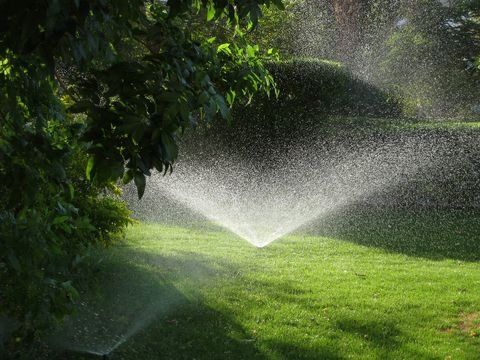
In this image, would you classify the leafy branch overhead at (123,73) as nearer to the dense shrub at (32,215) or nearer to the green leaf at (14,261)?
the dense shrub at (32,215)

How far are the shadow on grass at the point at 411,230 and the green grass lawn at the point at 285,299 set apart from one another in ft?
0.21

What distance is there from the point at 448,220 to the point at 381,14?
45.3ft

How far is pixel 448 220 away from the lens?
424 inches

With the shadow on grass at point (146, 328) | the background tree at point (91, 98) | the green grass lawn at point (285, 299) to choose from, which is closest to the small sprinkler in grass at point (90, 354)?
the shadow on grass at point (146, 328)

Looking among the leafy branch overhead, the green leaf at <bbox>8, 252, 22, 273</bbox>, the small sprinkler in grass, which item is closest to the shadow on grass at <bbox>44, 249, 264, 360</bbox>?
the small sprinkler in grass

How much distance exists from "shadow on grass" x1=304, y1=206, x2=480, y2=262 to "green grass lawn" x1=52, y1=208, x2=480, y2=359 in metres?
0.06

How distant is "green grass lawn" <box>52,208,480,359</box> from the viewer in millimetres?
4852

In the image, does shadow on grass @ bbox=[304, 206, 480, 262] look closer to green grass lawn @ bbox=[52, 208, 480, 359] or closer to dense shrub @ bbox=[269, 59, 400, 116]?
green grass lawn @ bbox=[52, 208, 480, 359]

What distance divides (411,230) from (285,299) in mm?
4485

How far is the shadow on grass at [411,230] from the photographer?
8578 mm

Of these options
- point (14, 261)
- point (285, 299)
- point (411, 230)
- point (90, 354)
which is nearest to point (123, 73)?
point (14, 261)

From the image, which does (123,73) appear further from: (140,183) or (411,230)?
(411,230)

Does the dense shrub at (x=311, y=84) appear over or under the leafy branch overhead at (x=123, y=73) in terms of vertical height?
over

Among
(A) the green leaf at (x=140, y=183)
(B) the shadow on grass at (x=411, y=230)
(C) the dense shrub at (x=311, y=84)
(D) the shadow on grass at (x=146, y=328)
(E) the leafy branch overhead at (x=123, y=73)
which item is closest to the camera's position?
(E) the leafy branch overhead at (x=123, y=73)
